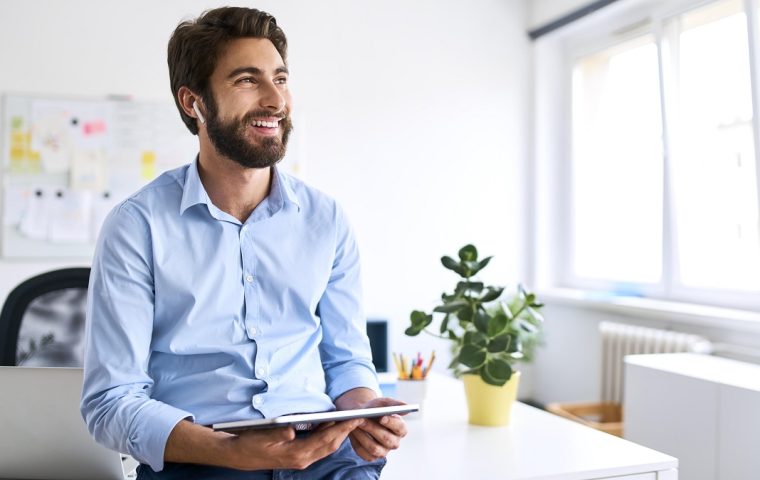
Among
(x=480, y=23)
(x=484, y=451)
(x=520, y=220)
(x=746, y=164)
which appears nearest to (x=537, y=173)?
(x=520, y=220)

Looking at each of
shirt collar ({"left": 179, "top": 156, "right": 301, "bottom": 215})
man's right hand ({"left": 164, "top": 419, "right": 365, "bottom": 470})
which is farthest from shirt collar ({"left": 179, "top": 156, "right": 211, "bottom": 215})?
man's right hand ({"left": 164, "top": 419, "right": 365, "bottom": 470})

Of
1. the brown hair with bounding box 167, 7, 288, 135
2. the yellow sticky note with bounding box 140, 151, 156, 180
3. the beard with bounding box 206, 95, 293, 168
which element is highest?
the yellow sticky note with bounding box 140, 151, 156, 180

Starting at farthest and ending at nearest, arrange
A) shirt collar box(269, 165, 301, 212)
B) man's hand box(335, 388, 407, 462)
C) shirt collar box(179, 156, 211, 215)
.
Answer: shirt collar box(269, 165, 301, 212) → shirt collar box(179, 156, 211, 215) → man's hand box(335, 388, 407, 462)

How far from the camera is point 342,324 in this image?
1.59 meters

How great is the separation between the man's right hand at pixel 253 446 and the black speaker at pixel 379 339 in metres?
2.49

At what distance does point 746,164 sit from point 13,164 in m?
3.47

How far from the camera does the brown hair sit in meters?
1.52

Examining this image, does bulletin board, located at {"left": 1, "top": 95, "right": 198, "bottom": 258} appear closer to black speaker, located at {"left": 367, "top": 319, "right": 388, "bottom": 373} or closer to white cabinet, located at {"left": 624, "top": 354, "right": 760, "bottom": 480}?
black speaker, located at {"left": 367, "top": 319, "right": 388, "bottom": 373}

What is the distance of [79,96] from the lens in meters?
3.78

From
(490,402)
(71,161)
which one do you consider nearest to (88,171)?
(71,161)

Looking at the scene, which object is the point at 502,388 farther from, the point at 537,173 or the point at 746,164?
the point at 537,173

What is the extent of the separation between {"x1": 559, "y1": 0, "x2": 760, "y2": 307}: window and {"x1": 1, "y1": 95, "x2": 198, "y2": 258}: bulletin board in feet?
7.78

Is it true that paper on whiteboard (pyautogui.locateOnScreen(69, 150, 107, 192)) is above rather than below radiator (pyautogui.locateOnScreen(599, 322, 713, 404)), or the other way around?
above

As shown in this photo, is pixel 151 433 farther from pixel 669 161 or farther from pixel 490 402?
pixel 669 161
